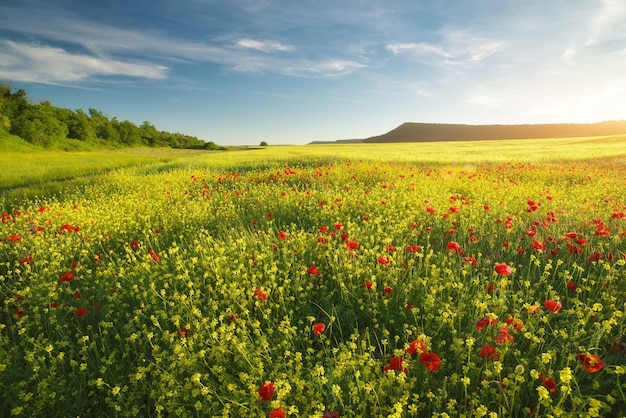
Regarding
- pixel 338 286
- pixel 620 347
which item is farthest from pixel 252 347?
pixel 620 347

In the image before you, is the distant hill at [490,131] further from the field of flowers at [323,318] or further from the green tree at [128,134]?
the field of flowers at [323,318]

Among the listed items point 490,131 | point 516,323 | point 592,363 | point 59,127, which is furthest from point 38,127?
point 490,131

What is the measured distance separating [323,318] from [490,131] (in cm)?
9397

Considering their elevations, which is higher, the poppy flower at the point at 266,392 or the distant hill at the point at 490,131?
the distant hill at the point at 490,131

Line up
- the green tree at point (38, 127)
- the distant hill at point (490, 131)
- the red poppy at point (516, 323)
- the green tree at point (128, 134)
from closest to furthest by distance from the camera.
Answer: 1. the red poppy at point (516, 323)
2. the green tree at point (38, 127)
3. the green tree at point (128, 134)
4. the distant hill at point (490, 131)

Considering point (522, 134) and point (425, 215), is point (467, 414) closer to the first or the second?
point (425, 215)

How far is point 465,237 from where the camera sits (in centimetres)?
486

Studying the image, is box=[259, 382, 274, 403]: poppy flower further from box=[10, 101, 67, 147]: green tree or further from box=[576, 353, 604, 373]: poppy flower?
box=[10, 101, 67, 147]: green tree

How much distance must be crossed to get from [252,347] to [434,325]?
1436 mm

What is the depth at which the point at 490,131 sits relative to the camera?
84.5m

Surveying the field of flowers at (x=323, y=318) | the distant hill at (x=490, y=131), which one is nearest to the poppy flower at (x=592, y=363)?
the field of flowers at (x=323, y=318)

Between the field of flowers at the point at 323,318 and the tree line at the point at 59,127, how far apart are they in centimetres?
4020

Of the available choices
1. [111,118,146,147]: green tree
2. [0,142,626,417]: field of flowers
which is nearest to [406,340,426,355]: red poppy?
[0,142,626,417]: field of flowers

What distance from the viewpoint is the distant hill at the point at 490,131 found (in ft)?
238
